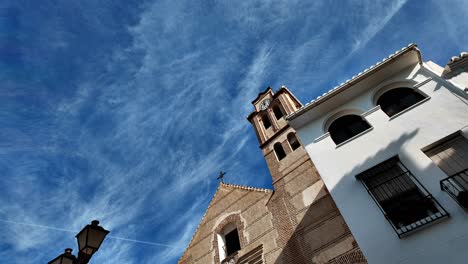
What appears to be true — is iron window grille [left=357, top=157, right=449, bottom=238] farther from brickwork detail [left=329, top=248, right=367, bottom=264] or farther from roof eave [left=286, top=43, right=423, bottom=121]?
roof eave [left=286, top=43, right=423, bottom=121]

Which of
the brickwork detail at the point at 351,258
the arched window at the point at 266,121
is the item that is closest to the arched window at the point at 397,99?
the brickwork detail at the point at 351,258

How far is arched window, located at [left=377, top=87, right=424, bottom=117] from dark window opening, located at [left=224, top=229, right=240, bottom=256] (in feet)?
28.3

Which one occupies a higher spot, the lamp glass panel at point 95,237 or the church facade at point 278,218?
the church facade at point 278,218

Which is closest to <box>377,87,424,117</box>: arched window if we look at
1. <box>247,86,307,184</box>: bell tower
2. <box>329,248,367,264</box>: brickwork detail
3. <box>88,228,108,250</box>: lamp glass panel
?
<box>247,86,307,184</box>: bell tower

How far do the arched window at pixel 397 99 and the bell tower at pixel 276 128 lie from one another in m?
4.27

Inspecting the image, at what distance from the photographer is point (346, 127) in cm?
961

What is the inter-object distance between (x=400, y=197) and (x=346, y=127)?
3232mm

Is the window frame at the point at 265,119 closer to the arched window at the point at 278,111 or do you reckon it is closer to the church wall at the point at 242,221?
the arched window at the point at 278,111

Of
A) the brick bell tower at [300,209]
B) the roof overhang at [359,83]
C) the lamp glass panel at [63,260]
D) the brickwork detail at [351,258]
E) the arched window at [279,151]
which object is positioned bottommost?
the brickwork detail at [351,258]

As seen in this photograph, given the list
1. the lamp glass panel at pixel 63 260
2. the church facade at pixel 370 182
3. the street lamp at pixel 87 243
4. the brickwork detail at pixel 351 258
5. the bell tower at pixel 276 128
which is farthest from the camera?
the bell tower at pixel 276 128

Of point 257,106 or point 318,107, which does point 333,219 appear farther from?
point 257,106

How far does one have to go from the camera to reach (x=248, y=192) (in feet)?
45.3

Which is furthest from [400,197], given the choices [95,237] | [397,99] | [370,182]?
[95,237]

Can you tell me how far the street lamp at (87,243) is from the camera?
516 centimetres
